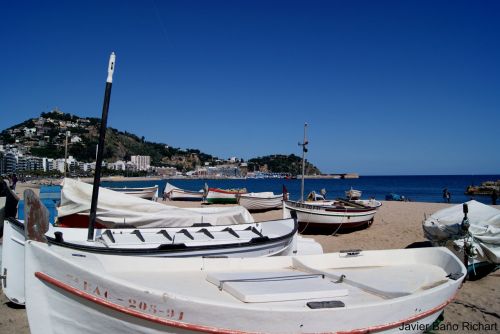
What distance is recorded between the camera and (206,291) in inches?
203

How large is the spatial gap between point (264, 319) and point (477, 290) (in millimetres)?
7413

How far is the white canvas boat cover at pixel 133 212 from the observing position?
11.1 metres

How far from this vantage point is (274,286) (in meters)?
5.10

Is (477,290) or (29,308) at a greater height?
(29,308)

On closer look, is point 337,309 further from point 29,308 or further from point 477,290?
point 477,290

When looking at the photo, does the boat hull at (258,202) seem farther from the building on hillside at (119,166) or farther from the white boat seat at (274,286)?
the building on hillside at (119,166)

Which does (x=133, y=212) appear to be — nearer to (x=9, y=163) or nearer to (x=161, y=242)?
(x=161, y=242)

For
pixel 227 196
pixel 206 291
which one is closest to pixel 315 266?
pixel 206 291

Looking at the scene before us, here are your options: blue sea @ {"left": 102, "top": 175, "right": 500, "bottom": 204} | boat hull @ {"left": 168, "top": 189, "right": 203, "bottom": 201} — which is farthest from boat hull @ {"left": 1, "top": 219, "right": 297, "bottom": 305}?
blue sea @ {"left": 102, "top": 175, "right": 500, "bottom": 204}

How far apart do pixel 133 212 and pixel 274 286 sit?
7.21 m

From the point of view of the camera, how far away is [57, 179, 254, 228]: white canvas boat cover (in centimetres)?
→ 1110

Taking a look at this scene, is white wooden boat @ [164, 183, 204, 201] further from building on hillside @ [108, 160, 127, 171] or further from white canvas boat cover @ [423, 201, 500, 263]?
building on hillside @ [108, 160, 127, 171]

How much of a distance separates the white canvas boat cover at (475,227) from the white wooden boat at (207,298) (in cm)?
457

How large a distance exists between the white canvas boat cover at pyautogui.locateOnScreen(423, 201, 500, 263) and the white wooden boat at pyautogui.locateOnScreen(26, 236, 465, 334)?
457 centimetres
